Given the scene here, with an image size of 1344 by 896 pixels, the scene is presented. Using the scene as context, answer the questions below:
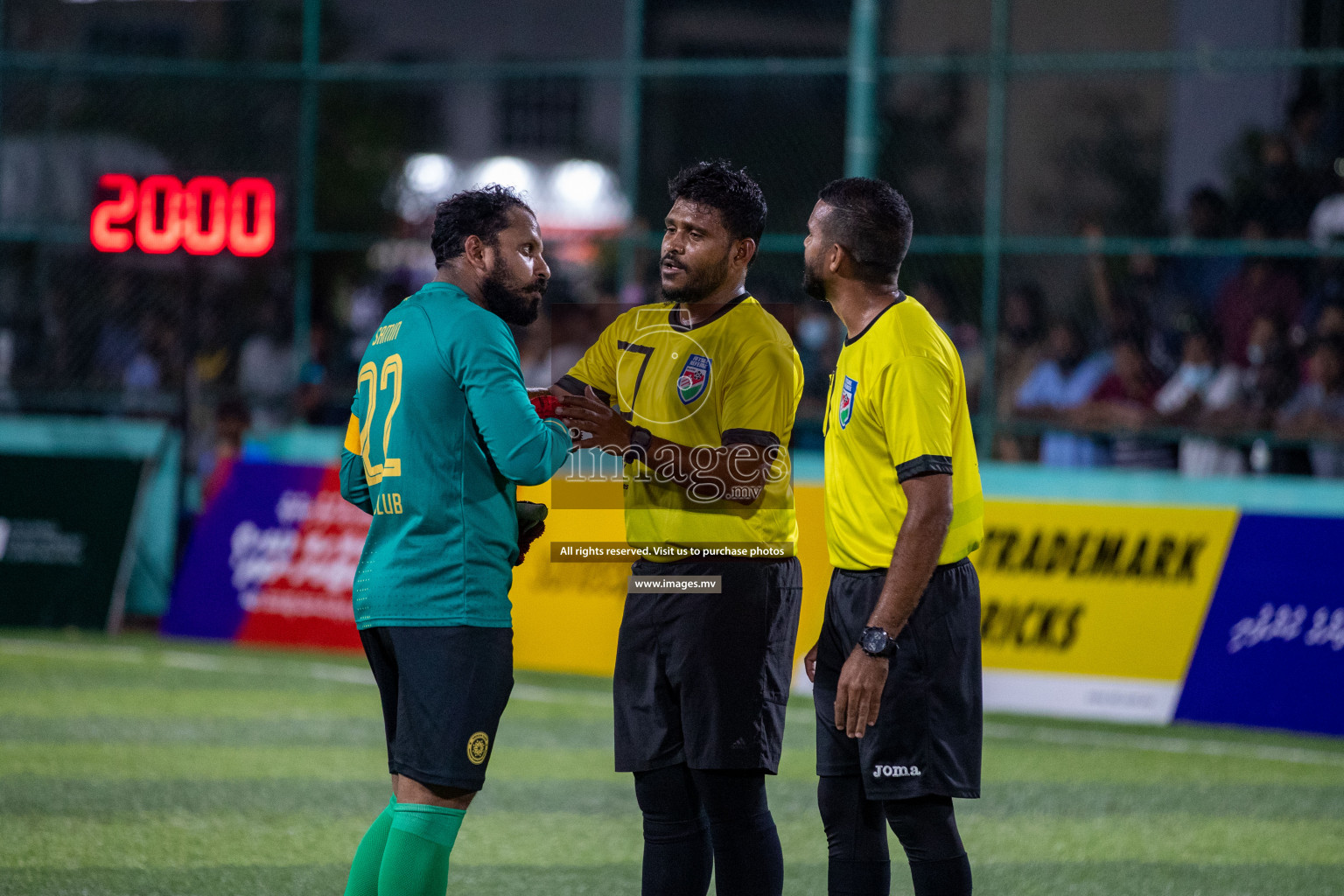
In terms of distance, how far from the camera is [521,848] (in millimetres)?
6312

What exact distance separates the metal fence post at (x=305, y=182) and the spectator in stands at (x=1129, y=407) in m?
6.60

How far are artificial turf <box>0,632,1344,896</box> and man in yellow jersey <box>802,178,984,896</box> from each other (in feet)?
5.88

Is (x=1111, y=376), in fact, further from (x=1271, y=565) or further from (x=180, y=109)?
Result: (x=180, y=109)

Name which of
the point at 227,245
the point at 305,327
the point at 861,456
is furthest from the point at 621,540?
the point at 305,327

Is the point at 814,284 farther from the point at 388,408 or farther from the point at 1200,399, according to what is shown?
the point at 1200,399

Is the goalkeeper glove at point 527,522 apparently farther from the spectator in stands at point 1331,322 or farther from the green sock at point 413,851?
the spectator in stands at point 1331,322

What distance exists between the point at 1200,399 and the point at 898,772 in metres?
7.72

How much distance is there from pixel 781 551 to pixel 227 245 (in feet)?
28.6

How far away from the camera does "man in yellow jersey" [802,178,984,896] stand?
13.1 ft

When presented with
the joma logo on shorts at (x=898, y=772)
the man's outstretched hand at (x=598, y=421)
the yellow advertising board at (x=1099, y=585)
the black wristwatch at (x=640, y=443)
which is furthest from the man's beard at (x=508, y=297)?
the yellow advertising board at (x=1099, y=585)

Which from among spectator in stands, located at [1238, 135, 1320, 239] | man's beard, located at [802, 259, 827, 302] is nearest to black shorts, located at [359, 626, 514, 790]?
man's beard, located at [802, 259, 827, 302]

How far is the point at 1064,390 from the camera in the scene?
1173cm

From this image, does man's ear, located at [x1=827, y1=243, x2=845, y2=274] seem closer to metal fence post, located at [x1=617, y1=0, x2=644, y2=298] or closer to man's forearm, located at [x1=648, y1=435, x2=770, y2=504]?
man's forearm, located at [x1=648, y1=435, x2=770, y2=504]

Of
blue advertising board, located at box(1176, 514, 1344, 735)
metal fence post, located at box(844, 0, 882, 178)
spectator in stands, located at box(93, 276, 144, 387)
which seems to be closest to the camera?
blue advertising board, located at box(1176, 514, 1344, 735)
